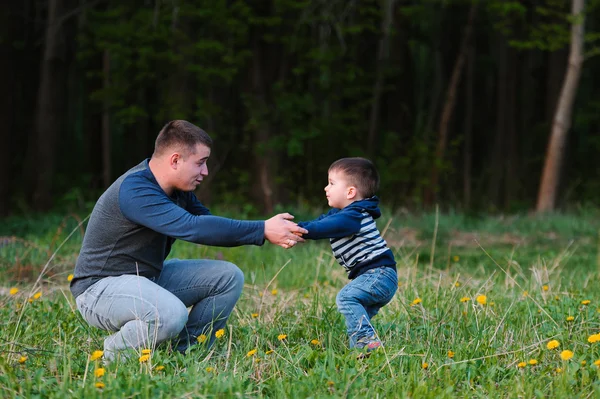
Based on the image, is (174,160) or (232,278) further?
(232,278)

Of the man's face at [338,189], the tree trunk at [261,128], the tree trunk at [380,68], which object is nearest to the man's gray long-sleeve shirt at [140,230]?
the man's face at [338,189]

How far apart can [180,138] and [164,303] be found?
2.98 feet

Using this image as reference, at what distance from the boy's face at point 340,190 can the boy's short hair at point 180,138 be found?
767 millimetres

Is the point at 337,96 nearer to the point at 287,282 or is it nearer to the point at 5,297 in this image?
the point at 287,282

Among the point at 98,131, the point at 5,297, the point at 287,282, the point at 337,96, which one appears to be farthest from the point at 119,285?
the point at 98,131

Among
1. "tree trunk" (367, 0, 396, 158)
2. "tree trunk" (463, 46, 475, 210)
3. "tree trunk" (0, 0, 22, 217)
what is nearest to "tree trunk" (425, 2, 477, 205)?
"tree trunk" (367, 0, 396, 158)

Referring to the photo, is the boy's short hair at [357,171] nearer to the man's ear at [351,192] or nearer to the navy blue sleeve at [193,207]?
the man's ear at [351,192]

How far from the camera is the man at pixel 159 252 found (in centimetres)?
427

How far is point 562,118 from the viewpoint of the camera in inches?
623

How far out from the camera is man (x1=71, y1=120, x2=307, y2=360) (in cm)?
427

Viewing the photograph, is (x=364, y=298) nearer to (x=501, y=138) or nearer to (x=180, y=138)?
(x=180, y=138)

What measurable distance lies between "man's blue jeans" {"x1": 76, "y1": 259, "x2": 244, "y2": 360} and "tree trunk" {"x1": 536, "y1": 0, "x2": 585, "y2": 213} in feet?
38.5

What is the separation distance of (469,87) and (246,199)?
10818 mm

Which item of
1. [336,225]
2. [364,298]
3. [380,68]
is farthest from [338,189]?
[380,68]
